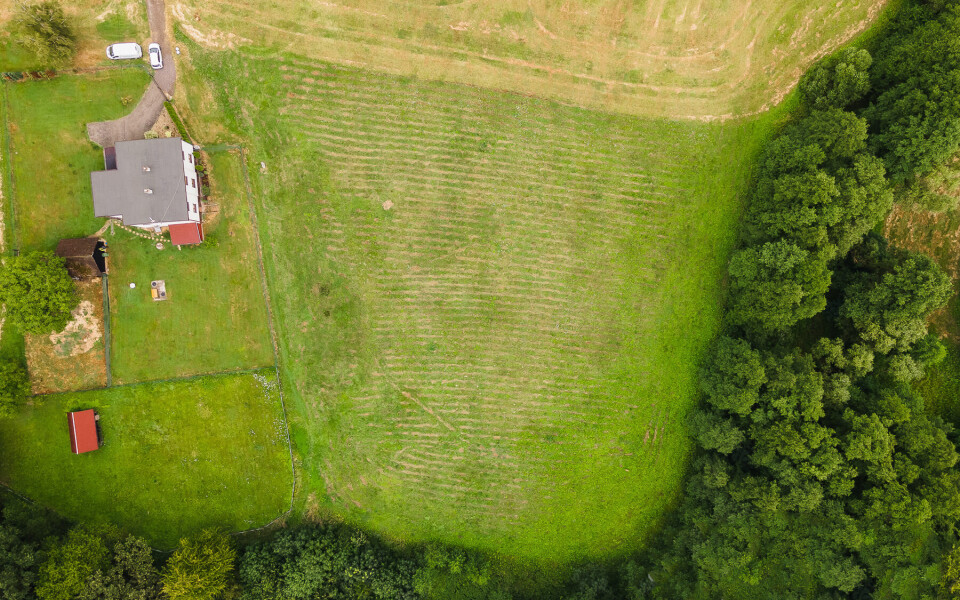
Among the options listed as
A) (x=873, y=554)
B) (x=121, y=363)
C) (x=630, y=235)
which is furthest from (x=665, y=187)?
(x=121, y=363)

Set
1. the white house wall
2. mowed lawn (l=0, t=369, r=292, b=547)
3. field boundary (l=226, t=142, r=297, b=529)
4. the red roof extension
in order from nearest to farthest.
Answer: the white house wall
the red roof extension
mowed lawn (l=0, t=369, r=292, b=547)
field boundary (l=226, t=142, r=297, b=529)

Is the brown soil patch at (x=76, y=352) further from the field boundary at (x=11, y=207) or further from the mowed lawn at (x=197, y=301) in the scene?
the field boundary at (x=11, y=207)

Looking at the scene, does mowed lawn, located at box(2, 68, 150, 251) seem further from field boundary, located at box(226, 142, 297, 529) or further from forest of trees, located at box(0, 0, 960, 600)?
field boundary, located at box(226, 142, 297, 529)

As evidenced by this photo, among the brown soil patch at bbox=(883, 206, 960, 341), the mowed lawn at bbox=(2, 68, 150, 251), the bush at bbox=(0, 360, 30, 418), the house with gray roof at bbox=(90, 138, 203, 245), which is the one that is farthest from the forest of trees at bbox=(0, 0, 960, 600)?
the house with gray roof at bbox=(90, 138, 203, 245)

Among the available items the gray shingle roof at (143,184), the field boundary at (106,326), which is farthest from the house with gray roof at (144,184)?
the field boundary at (106,326)

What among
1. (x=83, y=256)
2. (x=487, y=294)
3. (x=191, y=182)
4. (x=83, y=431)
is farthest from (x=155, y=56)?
(x=487, y=294)
